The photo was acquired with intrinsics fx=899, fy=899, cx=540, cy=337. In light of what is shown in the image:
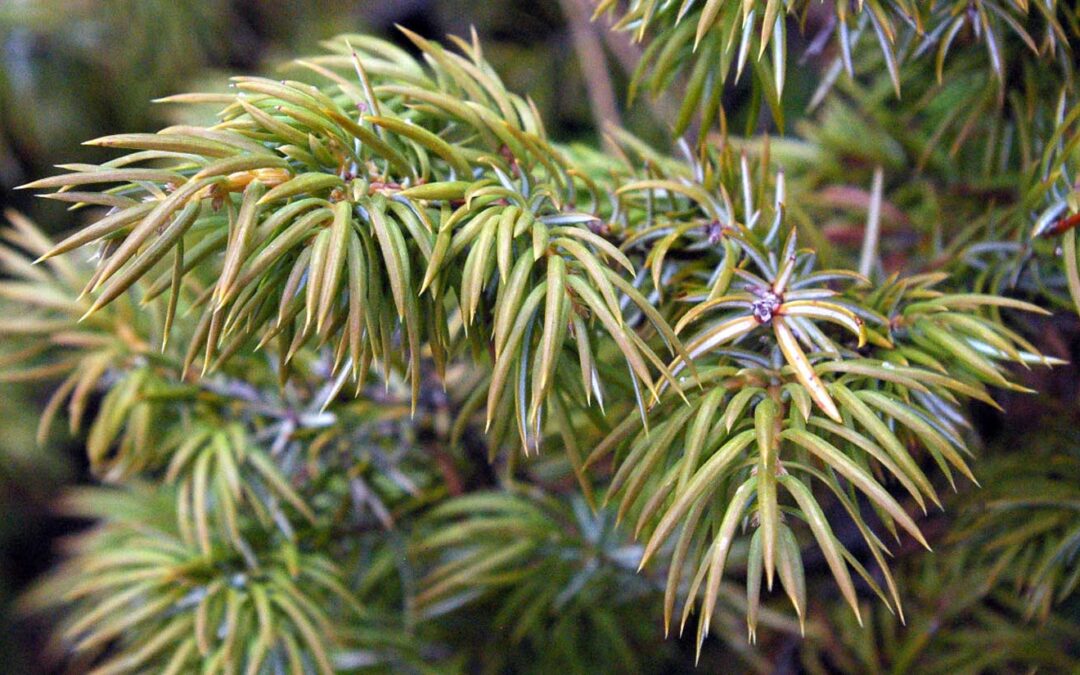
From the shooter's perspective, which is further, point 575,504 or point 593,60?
point 593,60

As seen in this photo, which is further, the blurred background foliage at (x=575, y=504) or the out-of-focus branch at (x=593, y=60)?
the out-of-focus branch at (x=593, y=60)

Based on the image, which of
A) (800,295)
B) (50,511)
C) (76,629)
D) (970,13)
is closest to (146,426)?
(76,629)

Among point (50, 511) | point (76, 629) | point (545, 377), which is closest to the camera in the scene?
point (545, 377)

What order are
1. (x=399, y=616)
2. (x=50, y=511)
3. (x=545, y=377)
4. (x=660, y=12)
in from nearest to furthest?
(x=545, y=377), (x=660, y=12), (x=399, y=616), (x=50, y=511)

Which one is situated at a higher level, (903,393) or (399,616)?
(903,393)

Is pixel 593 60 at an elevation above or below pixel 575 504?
above

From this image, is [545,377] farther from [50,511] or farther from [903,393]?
[50,511]

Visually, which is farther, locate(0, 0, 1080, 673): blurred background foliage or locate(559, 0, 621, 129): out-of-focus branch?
locate(559, 0, 621, 129): out-of-focus branch

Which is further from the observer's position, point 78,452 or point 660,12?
point 78,452
